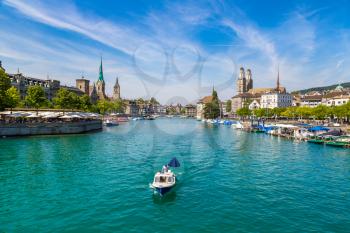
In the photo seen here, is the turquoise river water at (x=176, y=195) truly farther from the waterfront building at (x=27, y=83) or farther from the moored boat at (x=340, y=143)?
the waterfront building at (x=27, y=83)

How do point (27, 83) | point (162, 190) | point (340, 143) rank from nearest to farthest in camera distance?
point (162, 190), point (340, 143), point (27, 83)

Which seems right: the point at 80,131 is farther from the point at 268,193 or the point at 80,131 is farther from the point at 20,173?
the point at 268,193

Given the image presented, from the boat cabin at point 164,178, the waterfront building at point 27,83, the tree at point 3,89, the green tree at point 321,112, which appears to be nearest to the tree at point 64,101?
the tree at point 3,89

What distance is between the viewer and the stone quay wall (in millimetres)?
Answer: 76188

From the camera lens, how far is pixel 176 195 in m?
29.5

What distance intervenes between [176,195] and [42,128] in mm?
67234

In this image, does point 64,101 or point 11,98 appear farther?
point 64,101

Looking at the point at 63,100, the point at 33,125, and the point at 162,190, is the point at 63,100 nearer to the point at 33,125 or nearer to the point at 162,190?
the point at 33,125

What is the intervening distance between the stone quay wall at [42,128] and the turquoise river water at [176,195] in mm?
30345

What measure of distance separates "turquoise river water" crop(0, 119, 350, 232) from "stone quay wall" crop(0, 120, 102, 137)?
99.6 feet

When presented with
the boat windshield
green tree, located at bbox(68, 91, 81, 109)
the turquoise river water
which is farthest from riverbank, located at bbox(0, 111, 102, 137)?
the boat windshield

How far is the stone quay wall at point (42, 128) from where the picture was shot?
250 ft

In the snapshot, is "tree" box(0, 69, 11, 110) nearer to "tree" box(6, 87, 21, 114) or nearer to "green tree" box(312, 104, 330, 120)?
"tree" box(6, 87, 21, 114)

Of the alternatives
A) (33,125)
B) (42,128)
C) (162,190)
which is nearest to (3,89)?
(33,125)
